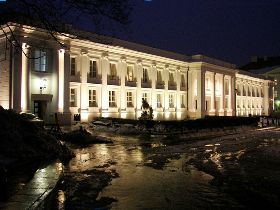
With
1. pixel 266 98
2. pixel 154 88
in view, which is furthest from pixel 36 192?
pixel 266 98

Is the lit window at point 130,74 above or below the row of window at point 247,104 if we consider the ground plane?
above

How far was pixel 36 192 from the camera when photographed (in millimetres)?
7438

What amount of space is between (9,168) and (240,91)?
64.3m

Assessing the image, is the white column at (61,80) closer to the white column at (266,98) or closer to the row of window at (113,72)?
the row of window at (113,72)

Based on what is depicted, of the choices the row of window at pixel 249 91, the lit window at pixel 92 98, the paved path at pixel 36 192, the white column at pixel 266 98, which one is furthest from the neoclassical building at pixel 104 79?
the white column at pixel 266 98

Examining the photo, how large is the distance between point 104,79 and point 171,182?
30.1 m

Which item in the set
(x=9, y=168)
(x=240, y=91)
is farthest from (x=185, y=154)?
(x=240, y=91)

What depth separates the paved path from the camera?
644 cm

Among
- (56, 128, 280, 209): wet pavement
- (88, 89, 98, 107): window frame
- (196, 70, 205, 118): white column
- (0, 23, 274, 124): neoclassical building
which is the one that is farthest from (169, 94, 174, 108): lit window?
(56, 128, 280, 209): wet pavement

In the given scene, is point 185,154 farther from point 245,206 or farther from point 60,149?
point 245,206

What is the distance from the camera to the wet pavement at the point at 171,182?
7.39 metres

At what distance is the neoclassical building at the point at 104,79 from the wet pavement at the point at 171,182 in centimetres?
553

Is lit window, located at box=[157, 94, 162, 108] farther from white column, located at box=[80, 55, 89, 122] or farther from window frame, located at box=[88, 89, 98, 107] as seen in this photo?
white column, located at box=[80, 55, 89, 122]

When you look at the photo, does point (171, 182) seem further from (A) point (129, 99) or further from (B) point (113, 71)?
(A) point (129, 99)
